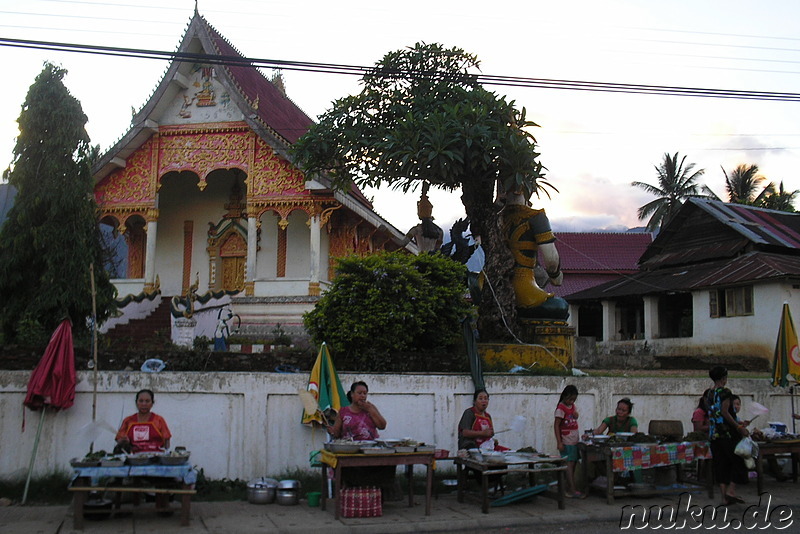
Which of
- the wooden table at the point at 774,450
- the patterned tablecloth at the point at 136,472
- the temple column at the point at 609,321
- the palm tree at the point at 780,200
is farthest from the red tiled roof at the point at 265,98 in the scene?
the palm tree at the point at 780,200

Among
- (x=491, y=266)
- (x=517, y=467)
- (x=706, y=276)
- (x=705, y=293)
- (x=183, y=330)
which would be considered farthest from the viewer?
(x=706, y=276)

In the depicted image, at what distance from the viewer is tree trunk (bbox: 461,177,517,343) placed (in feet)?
40.1

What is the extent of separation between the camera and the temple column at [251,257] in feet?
62.5

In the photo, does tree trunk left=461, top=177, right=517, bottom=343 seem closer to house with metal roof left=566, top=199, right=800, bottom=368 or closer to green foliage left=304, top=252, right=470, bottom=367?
green foliage left=304, top=252, right=470, bottom=367

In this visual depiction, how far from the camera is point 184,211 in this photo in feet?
72.2

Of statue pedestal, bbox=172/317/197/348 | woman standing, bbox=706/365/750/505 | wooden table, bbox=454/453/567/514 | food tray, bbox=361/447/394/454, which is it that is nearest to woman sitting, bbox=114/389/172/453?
food tray, bbox=361/447/394/454

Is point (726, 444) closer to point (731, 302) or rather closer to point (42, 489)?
point (42, 489)

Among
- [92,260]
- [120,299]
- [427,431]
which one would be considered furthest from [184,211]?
[427,431]

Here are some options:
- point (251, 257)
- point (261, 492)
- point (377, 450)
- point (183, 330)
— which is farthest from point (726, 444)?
point (251, 257)

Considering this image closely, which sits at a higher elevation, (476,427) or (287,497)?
(476,427)

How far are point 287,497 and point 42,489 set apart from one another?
2.60 metres

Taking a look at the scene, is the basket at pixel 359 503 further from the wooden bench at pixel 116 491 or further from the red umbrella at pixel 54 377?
the red umbrella at pixel 54 377

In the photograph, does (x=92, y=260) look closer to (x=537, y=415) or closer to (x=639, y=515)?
(x=537, y=415)

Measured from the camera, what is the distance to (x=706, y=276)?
72.7 feet
